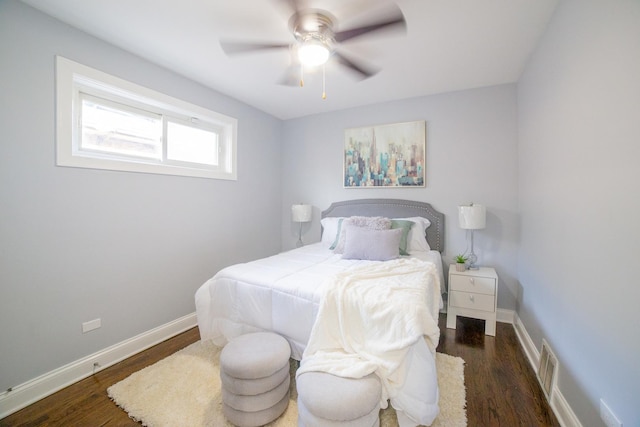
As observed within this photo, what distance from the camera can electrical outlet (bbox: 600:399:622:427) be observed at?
110 centimetres

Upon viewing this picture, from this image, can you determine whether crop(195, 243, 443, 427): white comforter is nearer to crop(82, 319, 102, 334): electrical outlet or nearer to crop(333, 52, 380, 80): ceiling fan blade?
crop(82, 319, 102, 334): electrical outlet

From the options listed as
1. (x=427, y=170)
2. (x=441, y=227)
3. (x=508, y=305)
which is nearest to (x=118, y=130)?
(x=427, y=170)

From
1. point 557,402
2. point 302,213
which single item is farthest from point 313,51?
point 557,402

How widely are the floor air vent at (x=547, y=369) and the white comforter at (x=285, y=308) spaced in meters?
0.74

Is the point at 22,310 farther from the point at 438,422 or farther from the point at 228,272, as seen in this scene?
the point at 438,422

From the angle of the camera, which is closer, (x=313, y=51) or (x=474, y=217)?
(x=313, y=51)

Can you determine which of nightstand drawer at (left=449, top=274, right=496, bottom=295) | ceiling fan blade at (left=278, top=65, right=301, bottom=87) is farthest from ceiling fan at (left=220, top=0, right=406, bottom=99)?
nightstand drawer at (left=449, top=274, right=496, bottom=295)

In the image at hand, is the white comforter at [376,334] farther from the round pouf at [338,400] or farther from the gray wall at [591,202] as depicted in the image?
the gray wall at [591,202]

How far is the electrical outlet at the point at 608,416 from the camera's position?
1.10m

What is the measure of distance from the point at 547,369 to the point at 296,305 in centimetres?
179

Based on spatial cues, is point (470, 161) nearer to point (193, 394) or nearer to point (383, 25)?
point (383, 25)

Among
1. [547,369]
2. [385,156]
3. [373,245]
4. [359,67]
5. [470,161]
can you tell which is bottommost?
[547,369]

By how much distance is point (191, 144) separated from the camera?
3021 mm

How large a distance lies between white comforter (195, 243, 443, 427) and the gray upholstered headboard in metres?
1.13
